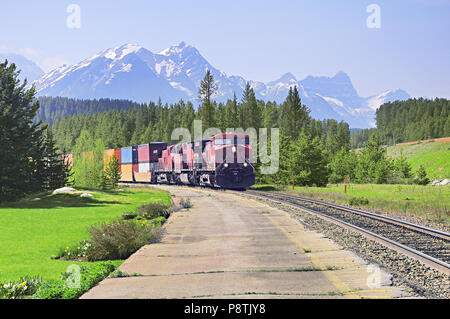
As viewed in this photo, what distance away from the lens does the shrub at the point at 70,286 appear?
7.20m

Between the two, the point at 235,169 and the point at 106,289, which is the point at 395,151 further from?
the point at 106,289

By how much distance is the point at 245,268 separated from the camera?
351 inches

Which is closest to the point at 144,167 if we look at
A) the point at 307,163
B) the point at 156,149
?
the point at 156,149

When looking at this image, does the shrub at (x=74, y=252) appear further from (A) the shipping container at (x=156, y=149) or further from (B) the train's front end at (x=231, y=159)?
(A) the shipping container at (x=156, y=149)

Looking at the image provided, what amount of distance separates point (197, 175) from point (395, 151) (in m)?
128

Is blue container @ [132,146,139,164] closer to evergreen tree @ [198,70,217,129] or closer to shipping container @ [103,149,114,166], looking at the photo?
shipping container @ [103,149,114,166]

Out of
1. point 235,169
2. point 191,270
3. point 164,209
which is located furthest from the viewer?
point 235,169

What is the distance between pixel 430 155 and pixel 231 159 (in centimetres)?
11596

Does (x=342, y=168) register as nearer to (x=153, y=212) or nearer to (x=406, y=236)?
(x=153, y=212)

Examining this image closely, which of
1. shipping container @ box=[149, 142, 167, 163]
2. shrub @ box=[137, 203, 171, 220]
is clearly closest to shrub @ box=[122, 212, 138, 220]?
shrub @ box=[137, 203, 171, 220]

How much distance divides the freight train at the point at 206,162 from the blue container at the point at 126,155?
7374 mm

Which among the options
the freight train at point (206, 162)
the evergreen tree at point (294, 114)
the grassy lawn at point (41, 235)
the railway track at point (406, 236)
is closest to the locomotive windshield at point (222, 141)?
the freight train at point (206, 162)
